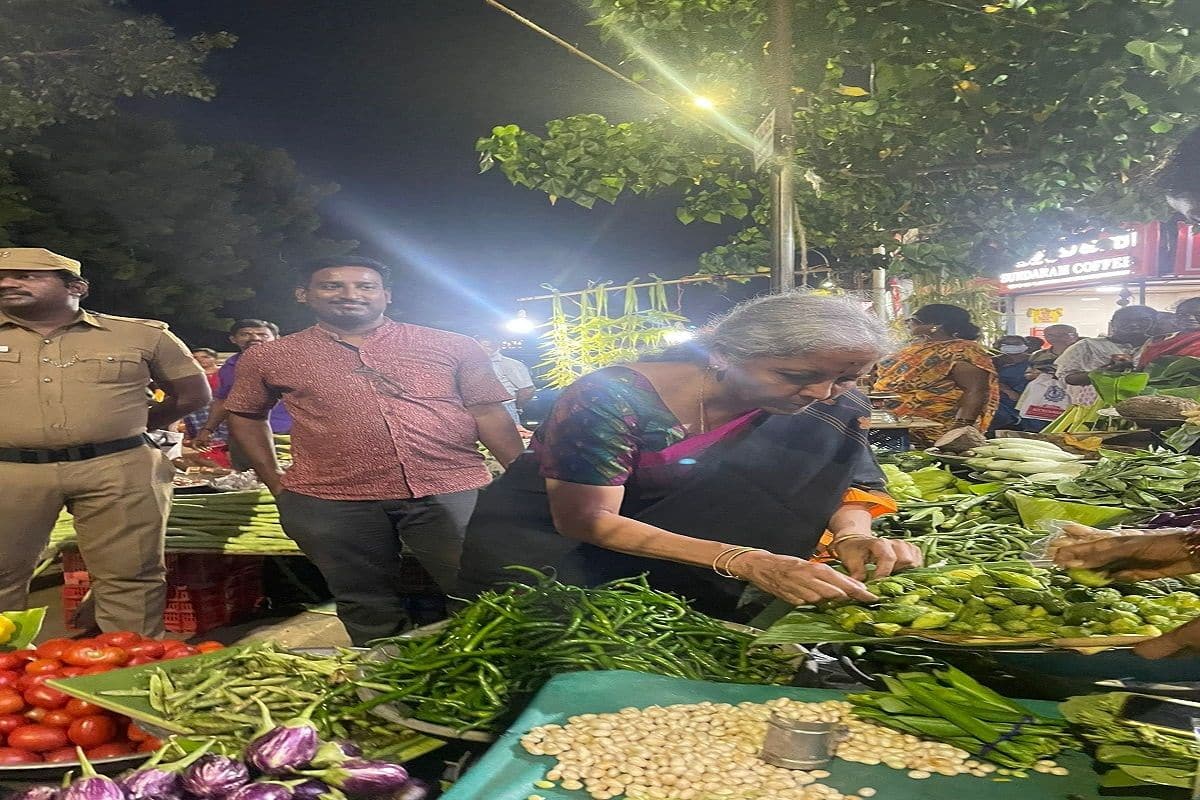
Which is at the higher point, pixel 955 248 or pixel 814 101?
pixel 814 101

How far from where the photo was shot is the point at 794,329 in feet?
6.36

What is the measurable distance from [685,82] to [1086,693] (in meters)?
2.84

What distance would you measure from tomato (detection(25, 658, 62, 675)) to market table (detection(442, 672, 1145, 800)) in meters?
1.06

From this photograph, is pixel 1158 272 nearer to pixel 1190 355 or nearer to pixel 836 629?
pixel 1190 355

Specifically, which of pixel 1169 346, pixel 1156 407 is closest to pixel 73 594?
pixel 1156 407

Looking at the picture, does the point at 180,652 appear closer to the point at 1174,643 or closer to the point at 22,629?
the point at 22,629

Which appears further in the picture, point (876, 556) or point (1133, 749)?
point (876, 556)

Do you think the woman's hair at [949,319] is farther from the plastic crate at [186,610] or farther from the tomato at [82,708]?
the tomato at [82,708]

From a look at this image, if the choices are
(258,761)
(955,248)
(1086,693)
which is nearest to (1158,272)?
(955,248)

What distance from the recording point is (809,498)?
2266 millimetres

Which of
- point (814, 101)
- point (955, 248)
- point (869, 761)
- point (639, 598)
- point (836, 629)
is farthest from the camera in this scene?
point (955, 248)

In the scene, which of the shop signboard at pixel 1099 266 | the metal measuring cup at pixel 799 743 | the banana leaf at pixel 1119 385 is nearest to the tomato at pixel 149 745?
the metal measuring cup at pixel 799 743

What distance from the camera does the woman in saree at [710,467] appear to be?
1974 mm

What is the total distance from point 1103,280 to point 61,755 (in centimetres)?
1309
